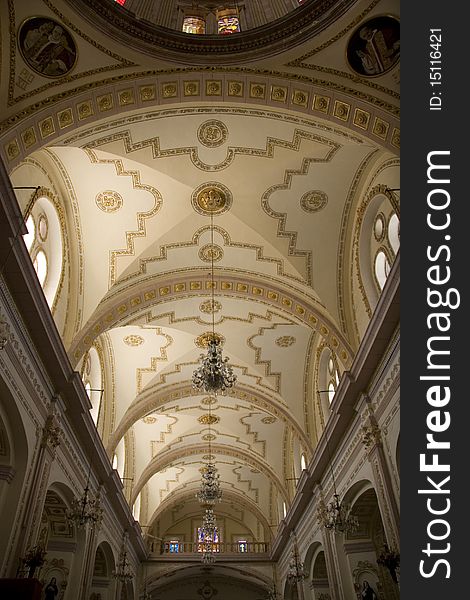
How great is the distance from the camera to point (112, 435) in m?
16.9

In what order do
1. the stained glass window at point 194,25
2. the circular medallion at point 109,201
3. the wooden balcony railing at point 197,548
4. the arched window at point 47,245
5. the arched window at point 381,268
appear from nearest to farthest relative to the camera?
1. the stained glass window at point 194,25
2. the arched window at point 47,245
3. the arched window at point 381,268
4. the circular medallion at point 109,201
5. the wooden balcony railing at point 197,548

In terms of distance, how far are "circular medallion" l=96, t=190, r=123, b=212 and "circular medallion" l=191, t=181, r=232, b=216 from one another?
162 cm

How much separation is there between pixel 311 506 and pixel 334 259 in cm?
825

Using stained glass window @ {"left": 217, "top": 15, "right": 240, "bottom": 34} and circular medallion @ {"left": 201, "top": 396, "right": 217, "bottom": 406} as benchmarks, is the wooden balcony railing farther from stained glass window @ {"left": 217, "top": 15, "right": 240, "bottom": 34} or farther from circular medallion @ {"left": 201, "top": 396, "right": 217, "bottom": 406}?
stained glass window @ {"left": 217, "top": 15, "right": 240, "bottom": 34}

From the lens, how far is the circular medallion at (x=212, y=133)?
1077 cm

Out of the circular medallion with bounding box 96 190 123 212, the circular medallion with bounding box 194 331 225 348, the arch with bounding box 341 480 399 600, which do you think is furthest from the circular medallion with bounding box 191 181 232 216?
the arch with bounding box 341 480 399 600

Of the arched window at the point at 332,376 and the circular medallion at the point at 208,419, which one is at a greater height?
the circular medallion at the point at 208,419

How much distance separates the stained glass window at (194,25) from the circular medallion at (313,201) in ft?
13.0

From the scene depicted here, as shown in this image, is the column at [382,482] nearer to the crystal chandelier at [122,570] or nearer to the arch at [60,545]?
the arch at [60,545]

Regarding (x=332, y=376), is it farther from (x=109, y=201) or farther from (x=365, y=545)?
(x=109, y=201)

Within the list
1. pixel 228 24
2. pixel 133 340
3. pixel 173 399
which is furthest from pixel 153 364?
pixel 228 24

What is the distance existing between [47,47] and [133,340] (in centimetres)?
978

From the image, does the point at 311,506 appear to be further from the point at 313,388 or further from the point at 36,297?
the point at 36,297

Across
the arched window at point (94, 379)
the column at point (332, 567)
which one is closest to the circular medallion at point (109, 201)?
the arched window at point (94, 379)
